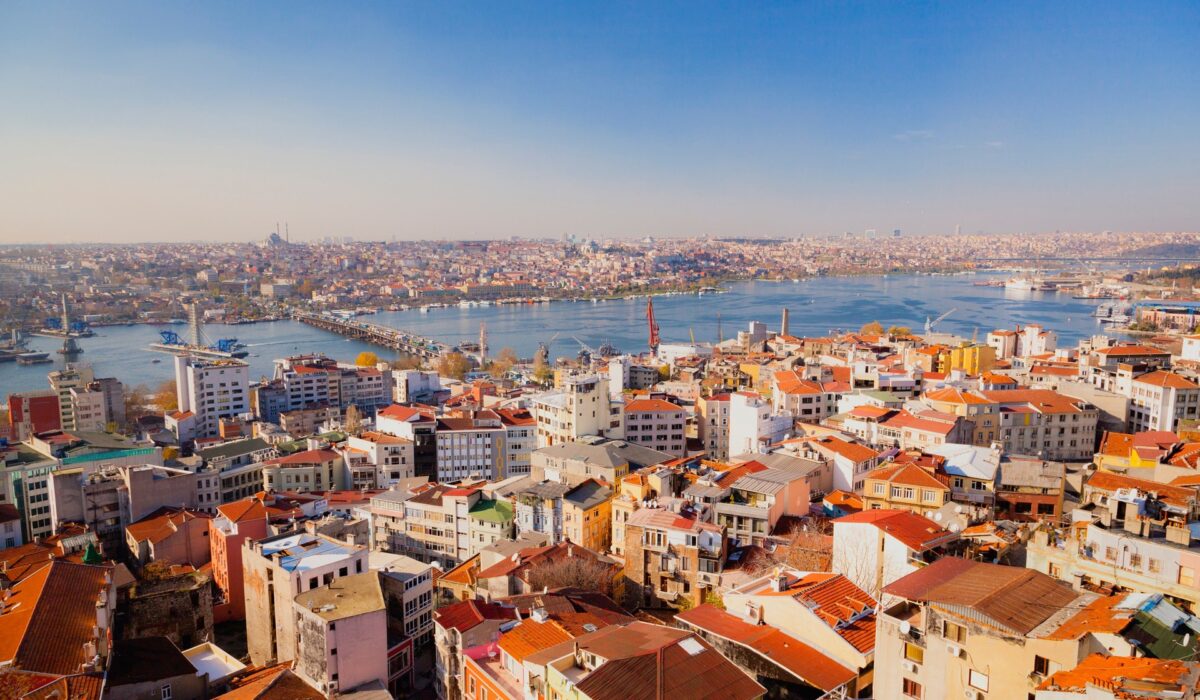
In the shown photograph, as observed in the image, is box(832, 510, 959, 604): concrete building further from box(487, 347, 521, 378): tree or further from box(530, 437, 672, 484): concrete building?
box(487, 347, 521, 378): tree

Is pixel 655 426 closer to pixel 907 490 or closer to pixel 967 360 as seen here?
pixel 907 490

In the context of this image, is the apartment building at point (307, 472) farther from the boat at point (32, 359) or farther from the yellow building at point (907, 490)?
the boat at point (32, 359)

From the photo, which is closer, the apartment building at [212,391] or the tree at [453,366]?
the apartment building at [212,391]

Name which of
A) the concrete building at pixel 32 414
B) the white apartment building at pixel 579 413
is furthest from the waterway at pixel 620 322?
the white apartment building at pixel 579 413

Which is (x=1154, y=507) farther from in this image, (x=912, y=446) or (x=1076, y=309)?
(x=1076, y=309)

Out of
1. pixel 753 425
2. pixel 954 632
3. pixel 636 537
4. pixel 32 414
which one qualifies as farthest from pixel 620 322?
pixel 954 632

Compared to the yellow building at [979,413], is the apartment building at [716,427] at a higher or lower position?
lower
